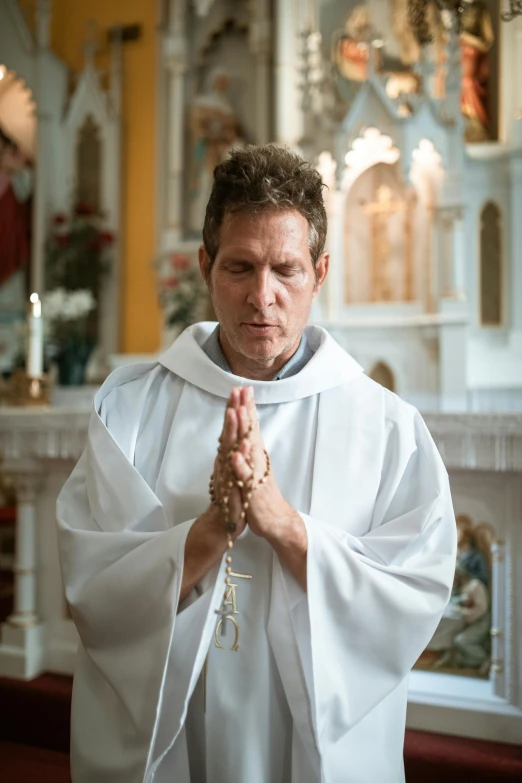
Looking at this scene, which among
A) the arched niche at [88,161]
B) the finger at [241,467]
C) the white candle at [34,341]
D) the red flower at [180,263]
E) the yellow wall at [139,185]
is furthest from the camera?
the arched niche at [88,161]

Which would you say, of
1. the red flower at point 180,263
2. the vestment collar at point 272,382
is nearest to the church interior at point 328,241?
the red flower at point 180,263

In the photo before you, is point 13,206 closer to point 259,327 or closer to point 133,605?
point 259,327

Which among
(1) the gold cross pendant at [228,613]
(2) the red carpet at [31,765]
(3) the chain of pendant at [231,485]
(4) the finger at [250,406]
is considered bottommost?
(2) the red carpet at [31,765]

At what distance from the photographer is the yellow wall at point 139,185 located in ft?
19.9

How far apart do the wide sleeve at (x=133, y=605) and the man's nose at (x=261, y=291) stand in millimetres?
443

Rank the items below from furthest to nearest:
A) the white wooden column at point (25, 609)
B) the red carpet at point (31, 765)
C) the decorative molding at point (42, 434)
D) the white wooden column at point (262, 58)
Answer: the white wooden column at point (262, 58), the white wooden column at point (25, 609), the decorative molding at point (42, 434), the red carpet at point (31, 765)

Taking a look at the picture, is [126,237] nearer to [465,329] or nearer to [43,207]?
[43,207]

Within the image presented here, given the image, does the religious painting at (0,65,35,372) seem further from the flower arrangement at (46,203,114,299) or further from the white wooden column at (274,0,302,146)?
the white wooden column at (274,0,302,146)

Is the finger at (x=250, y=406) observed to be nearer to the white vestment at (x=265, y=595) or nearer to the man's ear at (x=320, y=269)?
the white vestment at (x=265, y=595)

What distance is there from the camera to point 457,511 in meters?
2.32

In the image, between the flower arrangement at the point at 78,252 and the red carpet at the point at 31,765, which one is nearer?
the red carpet at the point at 31,765

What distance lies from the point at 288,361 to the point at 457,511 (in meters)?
1.09

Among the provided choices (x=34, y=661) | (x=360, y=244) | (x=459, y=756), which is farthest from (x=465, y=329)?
(x=34, y=661)

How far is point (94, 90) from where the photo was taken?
616 cm
